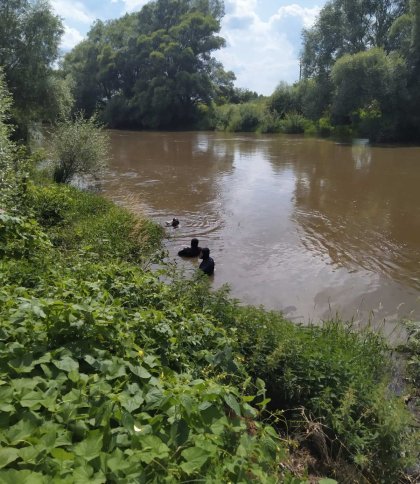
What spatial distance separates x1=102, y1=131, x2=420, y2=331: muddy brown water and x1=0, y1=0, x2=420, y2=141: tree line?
6855 mm

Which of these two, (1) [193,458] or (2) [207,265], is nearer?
(1) [193,458]

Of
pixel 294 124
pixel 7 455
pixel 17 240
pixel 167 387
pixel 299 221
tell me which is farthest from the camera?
pixel 294 124

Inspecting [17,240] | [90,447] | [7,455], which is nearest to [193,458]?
[90,447]

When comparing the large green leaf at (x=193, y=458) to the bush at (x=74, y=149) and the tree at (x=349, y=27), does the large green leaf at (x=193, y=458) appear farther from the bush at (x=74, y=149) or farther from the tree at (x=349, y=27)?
the tree at (x=349, y=27)

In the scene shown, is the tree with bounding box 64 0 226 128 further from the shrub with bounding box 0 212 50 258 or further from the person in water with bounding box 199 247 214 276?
the shrub with bounding box 0 212 50 258

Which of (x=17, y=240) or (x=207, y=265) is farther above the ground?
(x=17, y=240)

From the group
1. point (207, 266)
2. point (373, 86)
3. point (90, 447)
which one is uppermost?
point (373, 86)

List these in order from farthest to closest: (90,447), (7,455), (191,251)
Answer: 1. (191,251)
2. (90,447)
3. (7,455)

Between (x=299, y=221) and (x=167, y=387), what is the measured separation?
11.2m

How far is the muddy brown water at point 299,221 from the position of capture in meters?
8.49

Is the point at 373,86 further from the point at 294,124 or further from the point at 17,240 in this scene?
the point at 17,240

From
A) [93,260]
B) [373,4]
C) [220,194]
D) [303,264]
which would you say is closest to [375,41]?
[373,4]

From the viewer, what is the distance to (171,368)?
138 inches

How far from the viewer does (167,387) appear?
2852 millimetres
